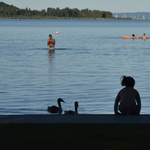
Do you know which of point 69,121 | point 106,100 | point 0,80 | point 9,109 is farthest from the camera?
point 0,80

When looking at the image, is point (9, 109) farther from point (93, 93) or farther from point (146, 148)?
point (146, 148)

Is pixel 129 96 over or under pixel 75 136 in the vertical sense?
over

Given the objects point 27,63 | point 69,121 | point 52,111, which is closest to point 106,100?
point 52,111

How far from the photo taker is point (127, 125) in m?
7.95

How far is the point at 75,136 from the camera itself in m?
7.11

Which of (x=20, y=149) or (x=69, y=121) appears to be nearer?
(x=20, y=149)

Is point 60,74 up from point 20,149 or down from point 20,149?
down

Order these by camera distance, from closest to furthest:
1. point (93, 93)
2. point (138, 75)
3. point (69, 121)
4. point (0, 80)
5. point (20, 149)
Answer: point (20, 149) → point (69, 121) → point (93, 93) → point (0, 80) → point (138, 75)

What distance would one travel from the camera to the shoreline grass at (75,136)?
6520mm

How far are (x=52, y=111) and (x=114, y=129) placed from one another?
15.2 feet

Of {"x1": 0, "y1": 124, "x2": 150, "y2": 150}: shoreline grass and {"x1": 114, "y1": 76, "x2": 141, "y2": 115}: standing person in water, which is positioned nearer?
{"x1": 0, "y1": 124, "x2": 150, "y2": 150}: shoreline grass

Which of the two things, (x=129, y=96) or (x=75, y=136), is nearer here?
(x=75, y=136)

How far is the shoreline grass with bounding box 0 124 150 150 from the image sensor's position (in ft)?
21.4

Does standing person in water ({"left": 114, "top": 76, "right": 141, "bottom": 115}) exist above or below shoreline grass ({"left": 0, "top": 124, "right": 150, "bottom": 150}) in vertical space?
above
